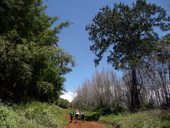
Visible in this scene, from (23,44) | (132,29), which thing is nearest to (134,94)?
(132,29)

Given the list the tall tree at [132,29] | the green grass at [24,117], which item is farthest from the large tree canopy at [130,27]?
the green grass at [24,117]

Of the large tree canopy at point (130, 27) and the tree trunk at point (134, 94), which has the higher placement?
the large tree canopy at point (130, 27)

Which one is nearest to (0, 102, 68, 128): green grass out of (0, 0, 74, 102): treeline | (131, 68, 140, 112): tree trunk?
(0, 0, 74, 102): treeline

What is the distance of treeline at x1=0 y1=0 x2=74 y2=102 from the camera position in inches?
628

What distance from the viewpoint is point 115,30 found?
100ft

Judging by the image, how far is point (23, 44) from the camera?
55.6 ft

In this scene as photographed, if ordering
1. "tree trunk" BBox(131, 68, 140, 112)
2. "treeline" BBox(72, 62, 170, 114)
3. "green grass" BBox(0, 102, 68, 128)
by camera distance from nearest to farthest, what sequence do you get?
"green grass" BBox(0, 102, 68, 128) < "treeline" BBox(72, 62, 170, 114) < "tree trunk" BBox(131, 68, 140, 112)

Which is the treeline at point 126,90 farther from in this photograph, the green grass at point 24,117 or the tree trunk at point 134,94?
the green grass at point 24,117

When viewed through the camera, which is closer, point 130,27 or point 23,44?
point 23,44

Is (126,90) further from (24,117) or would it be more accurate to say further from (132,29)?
(24,117)

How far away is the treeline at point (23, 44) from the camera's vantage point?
52.3ft

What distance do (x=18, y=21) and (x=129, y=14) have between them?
14.9 meters

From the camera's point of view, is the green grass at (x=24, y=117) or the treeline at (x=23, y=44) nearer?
the green grass at (x=24, y=117)

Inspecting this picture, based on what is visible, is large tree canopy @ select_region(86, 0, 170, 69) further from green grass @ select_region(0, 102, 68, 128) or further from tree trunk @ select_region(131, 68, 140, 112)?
green grass @ select_region(0, 102, 68, 128)
